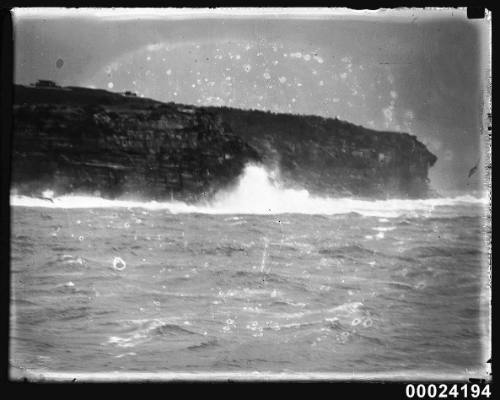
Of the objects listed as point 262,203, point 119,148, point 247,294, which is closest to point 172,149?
point 119,148

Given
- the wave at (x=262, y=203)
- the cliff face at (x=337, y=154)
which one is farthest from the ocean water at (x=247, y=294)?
the cliff face at (x=337, y=154)

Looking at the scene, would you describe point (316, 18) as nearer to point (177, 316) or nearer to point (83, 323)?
point (177, 316)

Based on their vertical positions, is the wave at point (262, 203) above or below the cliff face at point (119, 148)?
below

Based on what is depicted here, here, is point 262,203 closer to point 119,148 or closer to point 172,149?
point 172,149

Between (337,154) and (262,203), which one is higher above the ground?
(337,154)

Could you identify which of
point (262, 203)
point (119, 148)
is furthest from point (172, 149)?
point (262, 203)

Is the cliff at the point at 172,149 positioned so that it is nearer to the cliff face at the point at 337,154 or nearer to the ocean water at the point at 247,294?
the cliff face at the point at 337,154
